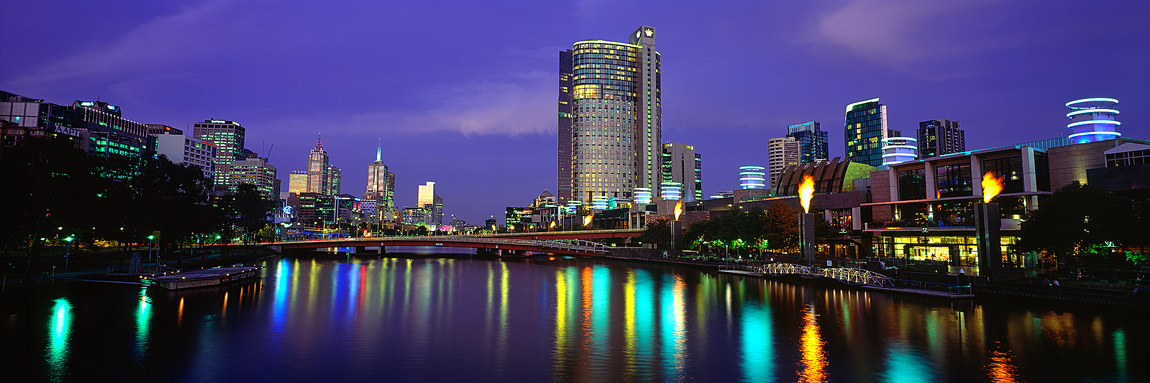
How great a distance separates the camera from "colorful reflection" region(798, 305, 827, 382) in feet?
77.3

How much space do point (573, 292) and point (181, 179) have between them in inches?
2385

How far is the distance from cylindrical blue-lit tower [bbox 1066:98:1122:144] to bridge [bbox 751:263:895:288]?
36454mm

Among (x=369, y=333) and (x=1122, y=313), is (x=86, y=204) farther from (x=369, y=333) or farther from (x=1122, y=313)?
(x=1122, y=313)

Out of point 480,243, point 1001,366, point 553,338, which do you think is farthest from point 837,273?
point 480,243

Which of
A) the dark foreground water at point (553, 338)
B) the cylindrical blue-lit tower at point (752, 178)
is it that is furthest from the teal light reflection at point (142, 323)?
the cylindrical blue-lit tower at point (752, 178)

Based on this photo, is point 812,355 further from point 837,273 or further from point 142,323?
point 142,323

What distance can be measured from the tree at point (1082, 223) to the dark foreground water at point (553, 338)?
1205 centimetres

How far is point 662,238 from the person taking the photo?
12012 centimetres

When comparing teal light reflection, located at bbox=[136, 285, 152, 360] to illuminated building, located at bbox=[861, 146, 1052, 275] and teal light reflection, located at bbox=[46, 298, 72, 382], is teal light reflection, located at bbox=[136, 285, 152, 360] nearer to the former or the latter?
teal light reflection, located at bbox=[46, 298, 72, 382]

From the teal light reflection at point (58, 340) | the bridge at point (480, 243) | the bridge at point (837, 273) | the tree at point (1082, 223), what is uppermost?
the tree at point (1082, 223)

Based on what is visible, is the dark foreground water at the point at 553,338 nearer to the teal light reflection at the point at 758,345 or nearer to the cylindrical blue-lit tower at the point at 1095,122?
the teal light reflection at the point at 758,345

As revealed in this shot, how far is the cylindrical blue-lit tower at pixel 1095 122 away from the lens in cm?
6850

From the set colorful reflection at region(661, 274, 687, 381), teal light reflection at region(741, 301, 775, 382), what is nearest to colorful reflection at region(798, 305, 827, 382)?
teal light reflection at region(741, 301, 775, 382)

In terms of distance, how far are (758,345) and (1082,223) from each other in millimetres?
38133
